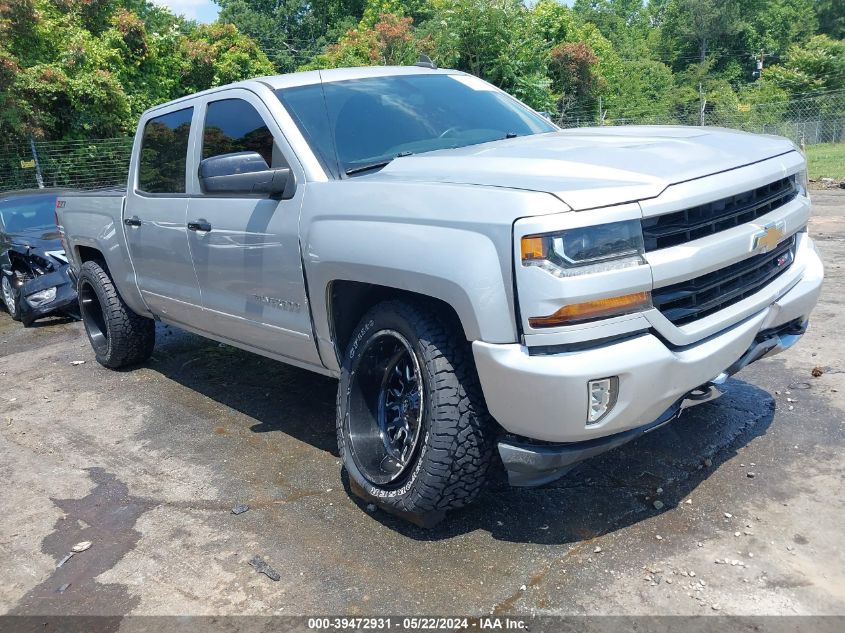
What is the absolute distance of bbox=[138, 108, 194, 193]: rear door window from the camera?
4.84 metres

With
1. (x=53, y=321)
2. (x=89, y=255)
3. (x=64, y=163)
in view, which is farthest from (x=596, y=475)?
(x=64, y=163)

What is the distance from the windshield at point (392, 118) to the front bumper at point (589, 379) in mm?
1478

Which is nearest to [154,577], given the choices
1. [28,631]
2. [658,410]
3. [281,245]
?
[28,631]

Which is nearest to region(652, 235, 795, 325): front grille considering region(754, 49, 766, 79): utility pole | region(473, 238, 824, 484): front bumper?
region(473, 238, 824, 484): front bumper

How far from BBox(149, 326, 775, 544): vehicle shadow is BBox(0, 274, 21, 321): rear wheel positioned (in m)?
5.01

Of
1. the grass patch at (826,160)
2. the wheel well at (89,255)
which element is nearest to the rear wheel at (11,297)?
the wheel well at (89,255)

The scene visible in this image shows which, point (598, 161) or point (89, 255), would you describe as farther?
point (89, 255)

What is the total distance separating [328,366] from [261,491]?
0.74m

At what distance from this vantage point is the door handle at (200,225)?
4340mm

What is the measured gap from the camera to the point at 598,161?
302 cm

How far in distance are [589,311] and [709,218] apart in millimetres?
695

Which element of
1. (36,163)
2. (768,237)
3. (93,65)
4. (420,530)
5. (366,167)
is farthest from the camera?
(93,65)

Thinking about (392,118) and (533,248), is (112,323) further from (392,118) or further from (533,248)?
(533,248)

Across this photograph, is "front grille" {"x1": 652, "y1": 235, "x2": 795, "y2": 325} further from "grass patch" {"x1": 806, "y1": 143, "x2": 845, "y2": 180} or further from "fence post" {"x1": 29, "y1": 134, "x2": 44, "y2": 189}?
"fence post" {"x1": 29, "y1": 134, "x2": 44, "y2": 189}
